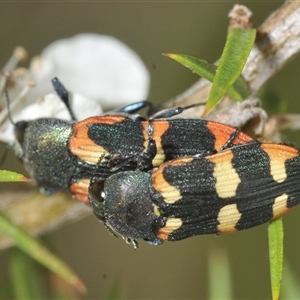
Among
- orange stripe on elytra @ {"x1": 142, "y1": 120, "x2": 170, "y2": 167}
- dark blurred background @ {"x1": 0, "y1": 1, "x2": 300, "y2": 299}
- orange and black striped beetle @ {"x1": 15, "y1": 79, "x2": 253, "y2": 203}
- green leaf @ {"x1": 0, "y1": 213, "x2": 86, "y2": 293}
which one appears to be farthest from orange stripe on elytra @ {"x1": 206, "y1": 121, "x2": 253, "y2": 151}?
dark blurred background @ {"x1": 0, "y1": 1, "x2": 300, "y2": 299}

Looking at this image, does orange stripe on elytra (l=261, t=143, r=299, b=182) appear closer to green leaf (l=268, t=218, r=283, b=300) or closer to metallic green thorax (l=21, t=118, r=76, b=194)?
green leaf (l=268, t=218, r=283, b=300)

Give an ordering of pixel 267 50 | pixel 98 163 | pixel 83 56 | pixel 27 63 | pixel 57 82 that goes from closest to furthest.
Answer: pixel 267 50 < pixel 98 163 < pixel 57 82 < pixel 83 56 < pixel 27 63

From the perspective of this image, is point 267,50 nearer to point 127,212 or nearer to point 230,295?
point 127,212

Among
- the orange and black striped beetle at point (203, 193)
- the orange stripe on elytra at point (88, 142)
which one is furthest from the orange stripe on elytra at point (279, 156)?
the orange stripe on elytra at point (88, 142)

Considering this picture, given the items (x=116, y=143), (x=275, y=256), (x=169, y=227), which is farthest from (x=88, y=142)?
(x=275, y=256)

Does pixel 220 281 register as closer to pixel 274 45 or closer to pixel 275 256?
pixel 275 256

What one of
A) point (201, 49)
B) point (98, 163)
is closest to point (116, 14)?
point (201, 49)

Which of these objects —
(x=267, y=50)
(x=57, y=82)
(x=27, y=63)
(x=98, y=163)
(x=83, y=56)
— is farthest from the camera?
(x=27, y=63)
